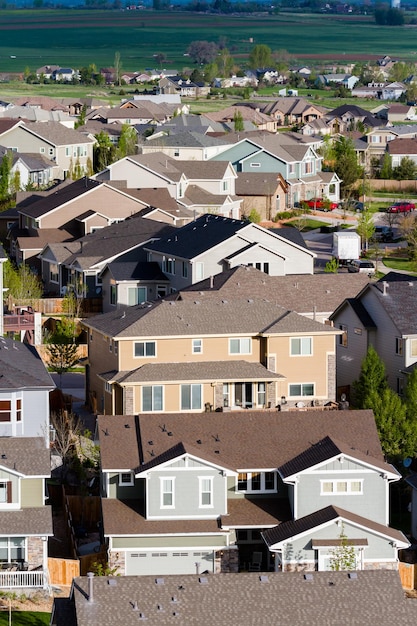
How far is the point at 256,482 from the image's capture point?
37562mm

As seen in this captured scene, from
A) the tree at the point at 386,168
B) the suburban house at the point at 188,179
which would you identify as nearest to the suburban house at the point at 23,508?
the suburban house at the point at 188,179

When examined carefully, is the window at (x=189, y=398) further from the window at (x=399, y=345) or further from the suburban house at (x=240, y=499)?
the window at (x=399, y=345)

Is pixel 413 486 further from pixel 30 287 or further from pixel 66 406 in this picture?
pixel 30 287

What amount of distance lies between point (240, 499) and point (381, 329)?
14.9 m

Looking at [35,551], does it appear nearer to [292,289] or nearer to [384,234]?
[292,289]

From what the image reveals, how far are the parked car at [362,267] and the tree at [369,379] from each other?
2693 cm

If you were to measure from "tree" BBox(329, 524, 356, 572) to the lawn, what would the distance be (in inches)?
248

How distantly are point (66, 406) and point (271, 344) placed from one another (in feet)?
22.1

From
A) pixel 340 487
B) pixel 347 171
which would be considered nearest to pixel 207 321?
Result: pixel 340 487

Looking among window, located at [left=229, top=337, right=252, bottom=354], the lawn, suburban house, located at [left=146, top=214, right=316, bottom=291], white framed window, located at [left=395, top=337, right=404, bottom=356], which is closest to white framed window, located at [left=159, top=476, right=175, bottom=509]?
the lawn

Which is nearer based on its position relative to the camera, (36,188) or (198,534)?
(198,534)

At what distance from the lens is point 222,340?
4750 centimetres

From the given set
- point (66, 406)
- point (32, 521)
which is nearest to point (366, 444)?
point (32, 521)

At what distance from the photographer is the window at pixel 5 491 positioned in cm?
3625
